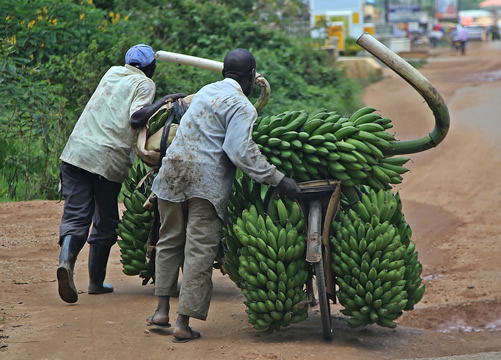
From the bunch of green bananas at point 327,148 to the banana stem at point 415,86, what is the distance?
18 centimetres

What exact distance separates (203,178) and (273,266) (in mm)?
654

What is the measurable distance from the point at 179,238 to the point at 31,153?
540 cm

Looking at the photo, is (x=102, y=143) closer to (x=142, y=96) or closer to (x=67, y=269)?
(x=142, y=96)

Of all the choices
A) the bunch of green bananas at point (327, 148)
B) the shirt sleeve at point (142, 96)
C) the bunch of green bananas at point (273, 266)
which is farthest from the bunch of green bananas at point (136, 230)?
the bunch of green bananas at point (327, 148)

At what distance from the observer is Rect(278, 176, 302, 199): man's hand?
163 inches

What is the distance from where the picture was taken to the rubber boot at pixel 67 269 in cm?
463

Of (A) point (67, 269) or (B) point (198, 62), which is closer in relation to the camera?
(A) point (67, 269)

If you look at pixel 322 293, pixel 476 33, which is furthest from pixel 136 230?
pixel 476 33

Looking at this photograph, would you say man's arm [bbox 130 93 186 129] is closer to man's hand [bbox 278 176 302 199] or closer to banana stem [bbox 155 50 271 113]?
banana stem [bbox 155 50 271 113]

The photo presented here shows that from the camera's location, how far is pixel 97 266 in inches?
211

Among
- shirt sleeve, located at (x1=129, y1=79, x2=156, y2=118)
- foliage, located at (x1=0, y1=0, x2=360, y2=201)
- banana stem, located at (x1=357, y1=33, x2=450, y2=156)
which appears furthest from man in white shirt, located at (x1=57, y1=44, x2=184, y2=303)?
foliage, located at (x1=0, y1=0, x2=360, y2=201)

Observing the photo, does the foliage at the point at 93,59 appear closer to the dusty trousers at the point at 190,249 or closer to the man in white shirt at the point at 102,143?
the man in white shirt at the point at 102,143

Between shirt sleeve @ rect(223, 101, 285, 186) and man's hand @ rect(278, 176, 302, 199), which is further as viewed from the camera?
man's hand @ rect(278, 176, 302, 199)

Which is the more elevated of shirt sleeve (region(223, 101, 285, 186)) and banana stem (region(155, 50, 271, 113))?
banana stem (region(155, 50, 271, 113))
